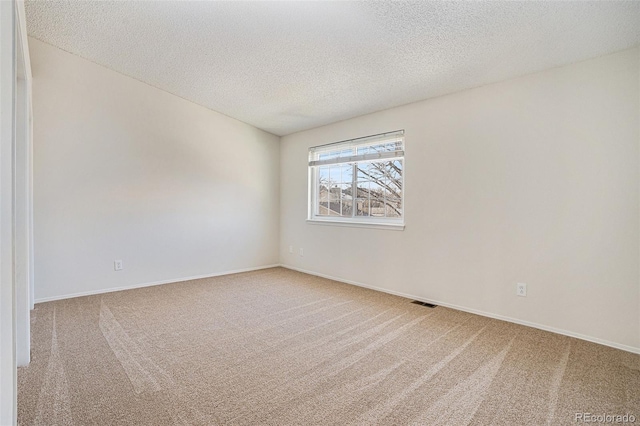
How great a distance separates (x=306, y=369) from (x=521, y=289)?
2.11 m

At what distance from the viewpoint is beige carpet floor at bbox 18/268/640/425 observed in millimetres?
1521

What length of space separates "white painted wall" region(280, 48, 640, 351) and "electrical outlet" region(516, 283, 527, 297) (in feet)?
0.13

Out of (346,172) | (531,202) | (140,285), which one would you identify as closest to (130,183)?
(140,285)

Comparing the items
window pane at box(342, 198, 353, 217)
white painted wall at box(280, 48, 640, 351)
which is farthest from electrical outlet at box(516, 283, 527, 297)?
→ window pane at box(342, 198, 353, 217)

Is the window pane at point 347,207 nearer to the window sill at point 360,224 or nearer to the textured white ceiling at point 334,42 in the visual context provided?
the window sill at point 360,224

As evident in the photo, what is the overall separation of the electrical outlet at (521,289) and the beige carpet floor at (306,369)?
30cm

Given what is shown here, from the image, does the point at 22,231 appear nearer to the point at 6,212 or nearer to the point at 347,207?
the point at 6,212

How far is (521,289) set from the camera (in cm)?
271

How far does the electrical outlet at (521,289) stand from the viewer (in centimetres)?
269

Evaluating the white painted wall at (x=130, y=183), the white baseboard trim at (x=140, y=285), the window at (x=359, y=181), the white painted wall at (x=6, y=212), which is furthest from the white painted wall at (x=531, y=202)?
the white painted wall at (x=6, y=212)

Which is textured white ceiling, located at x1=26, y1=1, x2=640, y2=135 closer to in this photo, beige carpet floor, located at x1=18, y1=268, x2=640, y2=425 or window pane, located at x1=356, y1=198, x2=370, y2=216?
window pane, located at x1=356, y1=198, x2=370, y2=216

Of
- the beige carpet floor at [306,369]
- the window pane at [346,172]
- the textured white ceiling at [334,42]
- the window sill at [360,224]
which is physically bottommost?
the beige carpet floor at [306,369]

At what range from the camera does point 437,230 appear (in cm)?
327

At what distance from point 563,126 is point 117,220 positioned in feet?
15.6
